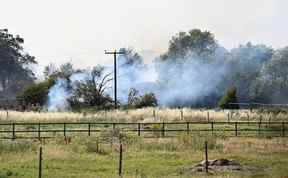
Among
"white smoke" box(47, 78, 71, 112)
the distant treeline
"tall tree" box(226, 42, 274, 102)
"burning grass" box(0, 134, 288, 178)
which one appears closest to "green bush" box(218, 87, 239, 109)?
the distant treeline

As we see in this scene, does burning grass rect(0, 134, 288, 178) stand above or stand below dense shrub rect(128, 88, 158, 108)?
below

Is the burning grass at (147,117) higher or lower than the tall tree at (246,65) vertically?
lower

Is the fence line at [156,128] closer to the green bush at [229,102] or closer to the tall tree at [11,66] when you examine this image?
the green bush at [229,102]

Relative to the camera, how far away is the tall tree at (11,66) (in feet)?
384

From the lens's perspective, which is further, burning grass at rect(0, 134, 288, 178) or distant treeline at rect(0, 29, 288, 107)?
distant treeline at rect(0, 29, 288, 107)

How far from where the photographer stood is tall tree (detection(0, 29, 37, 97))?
384ft

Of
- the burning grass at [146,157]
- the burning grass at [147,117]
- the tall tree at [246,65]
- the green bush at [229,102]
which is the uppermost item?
the tall tree at [246,65]

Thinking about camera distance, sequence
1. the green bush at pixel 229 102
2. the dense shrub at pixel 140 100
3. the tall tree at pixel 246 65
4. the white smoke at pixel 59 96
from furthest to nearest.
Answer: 1. the tall tree at pixel 246 65
2. the dense shrub at pixel 140 100
3. the white smoke at pixel 59 96
4. the green bush at pixel 229 102

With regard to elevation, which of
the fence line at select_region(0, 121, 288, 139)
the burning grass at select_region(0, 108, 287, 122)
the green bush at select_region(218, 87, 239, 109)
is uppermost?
the green bush at select_region(218, 87, 239, 109)

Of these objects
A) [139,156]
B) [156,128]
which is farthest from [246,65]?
[139,156]

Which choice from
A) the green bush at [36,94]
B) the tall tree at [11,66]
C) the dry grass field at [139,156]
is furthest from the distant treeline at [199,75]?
the dry grass field at [139,156]

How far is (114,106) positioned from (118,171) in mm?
52745

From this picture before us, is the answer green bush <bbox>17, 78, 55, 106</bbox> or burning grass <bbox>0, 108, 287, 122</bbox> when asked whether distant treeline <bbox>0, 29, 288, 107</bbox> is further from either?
burning grass <bbox>0, 108, 287, 122</bbox>

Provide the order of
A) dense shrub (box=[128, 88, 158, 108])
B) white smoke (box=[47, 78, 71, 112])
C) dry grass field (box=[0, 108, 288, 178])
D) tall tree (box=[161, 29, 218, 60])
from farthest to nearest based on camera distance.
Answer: tall tree (box=[161, 29, 218, 60]) → dense shrub (box=[128, 88, 158, 108]) → white smoke (box=[47, 78, 71, 112]) → dry grass field (box=[0, 108, 288, 178])
